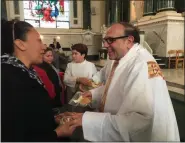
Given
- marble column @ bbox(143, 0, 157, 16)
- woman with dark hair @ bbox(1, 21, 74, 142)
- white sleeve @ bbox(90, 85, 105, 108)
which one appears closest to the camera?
woman with dark hair @ bbox(1, 21, 74, 142)

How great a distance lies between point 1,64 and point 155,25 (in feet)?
24.7

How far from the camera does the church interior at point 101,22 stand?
735 centimetres

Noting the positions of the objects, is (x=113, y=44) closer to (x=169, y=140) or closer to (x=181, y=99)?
(x=169, y=140)

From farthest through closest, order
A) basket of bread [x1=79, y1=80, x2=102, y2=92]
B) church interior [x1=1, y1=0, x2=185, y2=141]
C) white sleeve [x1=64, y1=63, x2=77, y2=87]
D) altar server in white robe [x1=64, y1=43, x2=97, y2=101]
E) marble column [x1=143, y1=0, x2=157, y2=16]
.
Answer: marble column [x1=143, y1=0, x2=157, y2=16], church interior [x1=1, y1=0, x2=185, y2=141], altar server in white robe [x1=64, y1=43, x2=97, y2=101], white sleeve [x1=64, y1=63, x2=77, y2=87], basket of bread [x1=79, y1=80, x2=102, y2=92]

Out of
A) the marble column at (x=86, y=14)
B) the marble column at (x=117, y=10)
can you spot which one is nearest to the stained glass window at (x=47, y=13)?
the marble column at (x=86, y=14)

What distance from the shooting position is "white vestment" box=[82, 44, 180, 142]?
137 centimetres

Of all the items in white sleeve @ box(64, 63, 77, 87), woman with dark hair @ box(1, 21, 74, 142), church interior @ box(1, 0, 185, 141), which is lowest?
white sleeve @ box(64, 63, 77, 87)

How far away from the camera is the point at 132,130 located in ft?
4.46

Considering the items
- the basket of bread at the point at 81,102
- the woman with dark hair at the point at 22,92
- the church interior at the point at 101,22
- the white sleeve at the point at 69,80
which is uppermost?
the church interior at the point at 101,22

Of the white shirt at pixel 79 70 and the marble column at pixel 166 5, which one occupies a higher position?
the marble column at pixel 166 5

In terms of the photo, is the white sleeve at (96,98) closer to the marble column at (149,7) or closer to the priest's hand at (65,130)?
the priest's hand at (65,130)

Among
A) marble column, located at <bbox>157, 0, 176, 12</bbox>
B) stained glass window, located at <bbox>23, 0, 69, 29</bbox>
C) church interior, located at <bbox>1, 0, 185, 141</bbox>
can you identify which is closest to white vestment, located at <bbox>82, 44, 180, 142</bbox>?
church interior, located at <bbox>1, 0, 185, 141</bbox>

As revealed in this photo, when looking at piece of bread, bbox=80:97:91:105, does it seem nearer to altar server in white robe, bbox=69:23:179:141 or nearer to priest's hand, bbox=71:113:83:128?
altar server in white robe, bbox=69:23:179:141

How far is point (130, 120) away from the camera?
4.46ft
